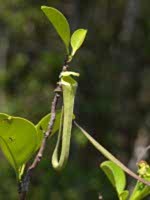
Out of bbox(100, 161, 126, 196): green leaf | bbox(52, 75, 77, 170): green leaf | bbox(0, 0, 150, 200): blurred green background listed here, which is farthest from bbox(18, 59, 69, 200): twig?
bbox(0, 0, 150, 200): blurred green background

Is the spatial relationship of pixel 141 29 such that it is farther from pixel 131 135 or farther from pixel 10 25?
pixel 10 25

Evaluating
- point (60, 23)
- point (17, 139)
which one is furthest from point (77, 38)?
point (17, 139)

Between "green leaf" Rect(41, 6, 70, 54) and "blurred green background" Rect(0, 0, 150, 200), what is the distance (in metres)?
3.73

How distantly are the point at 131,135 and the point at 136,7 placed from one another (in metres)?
1.32

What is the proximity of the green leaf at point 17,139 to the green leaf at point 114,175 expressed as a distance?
12 centimetres

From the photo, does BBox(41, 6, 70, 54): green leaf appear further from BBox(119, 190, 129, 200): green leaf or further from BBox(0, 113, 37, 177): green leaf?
BBox(119, 190, 129, 200): green leaf

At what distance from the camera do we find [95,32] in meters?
6.30

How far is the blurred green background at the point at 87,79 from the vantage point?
489 cm

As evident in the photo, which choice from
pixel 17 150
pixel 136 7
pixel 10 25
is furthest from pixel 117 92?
pixel 17 150

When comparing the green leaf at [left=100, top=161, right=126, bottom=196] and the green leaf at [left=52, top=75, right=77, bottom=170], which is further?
the green leaf at [left=100, top=161, right=126, bottom=196]

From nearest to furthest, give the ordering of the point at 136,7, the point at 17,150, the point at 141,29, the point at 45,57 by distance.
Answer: the point at 17,150 < the point at 45,57 < the point at 136,7 < the point at 141,29

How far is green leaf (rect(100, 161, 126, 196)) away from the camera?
923 millimetres

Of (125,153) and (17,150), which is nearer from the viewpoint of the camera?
(17,150)

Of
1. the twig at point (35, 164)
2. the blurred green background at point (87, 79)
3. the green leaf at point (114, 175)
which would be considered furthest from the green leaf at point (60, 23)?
the blurred green background at point (87, 79)
